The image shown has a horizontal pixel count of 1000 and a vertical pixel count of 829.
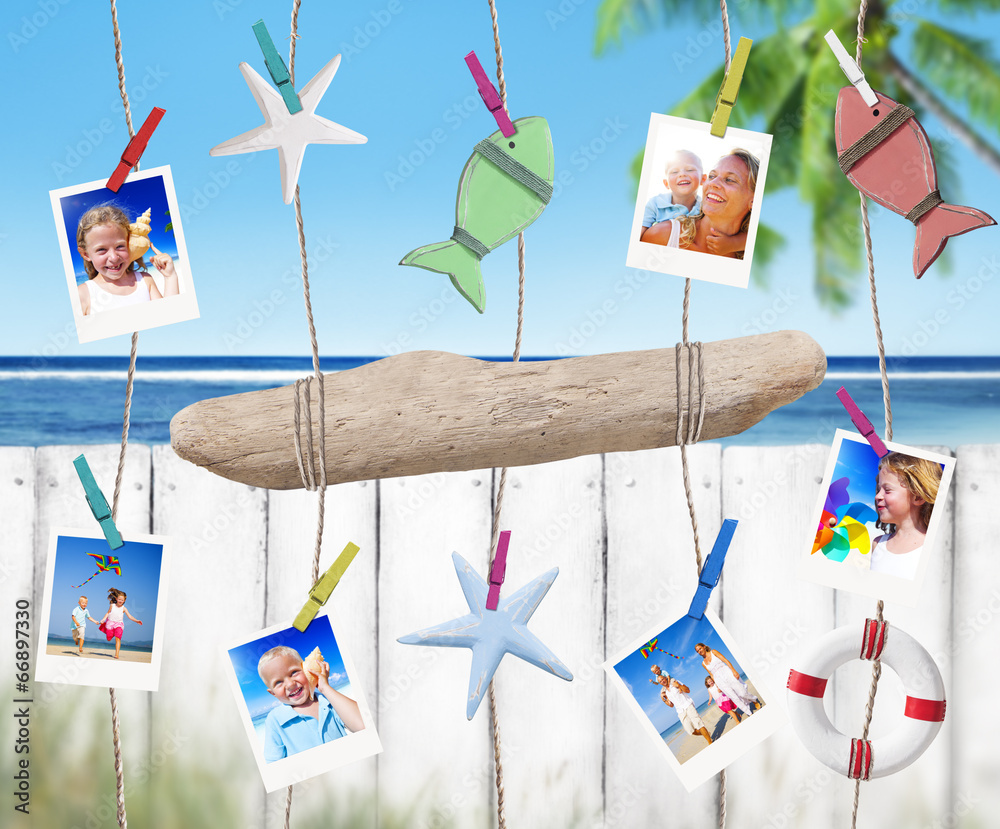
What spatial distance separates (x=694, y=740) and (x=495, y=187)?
1.70 ft

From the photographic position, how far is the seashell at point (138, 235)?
665 mm

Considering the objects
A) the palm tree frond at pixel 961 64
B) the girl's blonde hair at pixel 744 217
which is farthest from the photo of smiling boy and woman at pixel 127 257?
the palm tree frond at pixel 961 64

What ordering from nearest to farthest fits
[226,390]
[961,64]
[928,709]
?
[928,709] < [961,64] < [226,390]

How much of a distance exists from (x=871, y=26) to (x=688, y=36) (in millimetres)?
988

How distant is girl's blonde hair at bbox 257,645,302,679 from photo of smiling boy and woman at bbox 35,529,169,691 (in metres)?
0.10

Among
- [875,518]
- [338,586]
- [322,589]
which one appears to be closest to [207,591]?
[338,586]

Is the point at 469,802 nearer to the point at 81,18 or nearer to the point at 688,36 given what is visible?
the point at 81,18

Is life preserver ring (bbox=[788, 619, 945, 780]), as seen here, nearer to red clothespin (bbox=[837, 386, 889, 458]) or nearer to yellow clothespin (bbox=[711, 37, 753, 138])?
red clothespin (bbox=[837, 386, 889, 458])

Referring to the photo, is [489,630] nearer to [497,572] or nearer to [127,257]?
[497,572]

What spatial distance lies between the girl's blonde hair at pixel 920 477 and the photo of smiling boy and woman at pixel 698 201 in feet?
0.73

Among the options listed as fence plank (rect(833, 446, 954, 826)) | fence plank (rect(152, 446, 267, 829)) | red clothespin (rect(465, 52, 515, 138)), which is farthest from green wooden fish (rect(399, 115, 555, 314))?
fence plank (rect(833, 446, 954, 826))

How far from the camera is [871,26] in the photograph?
7.76ft

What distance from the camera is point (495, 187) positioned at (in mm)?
639

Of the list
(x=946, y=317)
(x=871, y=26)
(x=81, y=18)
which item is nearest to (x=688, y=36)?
(x=871, y=26)
